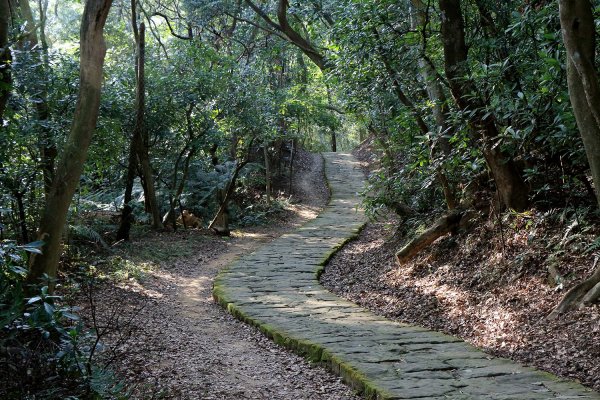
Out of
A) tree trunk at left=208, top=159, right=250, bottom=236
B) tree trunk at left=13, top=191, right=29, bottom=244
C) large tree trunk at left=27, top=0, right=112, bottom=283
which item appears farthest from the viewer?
tree trunk at left=208, top=159, right=250, bottom=236

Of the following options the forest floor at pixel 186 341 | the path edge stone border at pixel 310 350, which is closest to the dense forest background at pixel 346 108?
the forest floor at pixel 186 341

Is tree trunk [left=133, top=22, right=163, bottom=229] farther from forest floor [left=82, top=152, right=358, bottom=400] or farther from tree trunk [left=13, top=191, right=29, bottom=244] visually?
tree trunk [left=13, top=191, right=29, bottom=244]

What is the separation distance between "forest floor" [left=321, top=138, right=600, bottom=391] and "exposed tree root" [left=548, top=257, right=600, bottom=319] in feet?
0.29

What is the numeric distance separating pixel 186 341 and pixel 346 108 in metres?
5.83

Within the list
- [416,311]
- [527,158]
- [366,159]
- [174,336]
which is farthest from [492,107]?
[366,159]

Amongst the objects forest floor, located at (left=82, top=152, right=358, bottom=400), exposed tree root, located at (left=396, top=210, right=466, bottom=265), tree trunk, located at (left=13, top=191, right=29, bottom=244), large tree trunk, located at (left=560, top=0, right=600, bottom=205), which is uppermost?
large tree trunk, located at (left=560, top=0, right=600, bottom=205)

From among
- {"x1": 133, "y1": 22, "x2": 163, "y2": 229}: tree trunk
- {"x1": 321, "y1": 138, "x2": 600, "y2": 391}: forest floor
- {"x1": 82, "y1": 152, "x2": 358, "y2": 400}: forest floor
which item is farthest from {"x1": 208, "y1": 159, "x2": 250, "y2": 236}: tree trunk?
{"x1": 321, "y1": 138, "x2": 600, "y2": 391}: forest floor

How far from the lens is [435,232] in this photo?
8.73 metres

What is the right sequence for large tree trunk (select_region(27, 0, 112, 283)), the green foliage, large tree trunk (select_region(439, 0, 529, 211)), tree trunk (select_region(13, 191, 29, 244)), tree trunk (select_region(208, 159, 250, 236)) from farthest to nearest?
tree trunk (select_region(208, 159, 250, 236)) → tree trunk (select_region(13, 191, 29, 244)) → large tree trunk (select_region(439, 0, 529, 211)) → large tree trunk (select_region(27, 0, 112, 283)) → the green foliage

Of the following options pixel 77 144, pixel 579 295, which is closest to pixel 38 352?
pixel 77 144

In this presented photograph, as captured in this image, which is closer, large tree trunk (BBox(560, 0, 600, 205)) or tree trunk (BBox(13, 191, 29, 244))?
large tree trunk (BBox(560, 0, 600, 205))

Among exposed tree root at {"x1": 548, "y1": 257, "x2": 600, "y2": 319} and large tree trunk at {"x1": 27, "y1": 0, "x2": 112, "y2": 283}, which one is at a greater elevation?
large tree trunk at {"x1": 27, "y1": 0, "x2": 112, "y2": 283}

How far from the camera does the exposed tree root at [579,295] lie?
5367 millimetres

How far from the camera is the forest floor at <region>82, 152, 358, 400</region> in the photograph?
16.5ft
